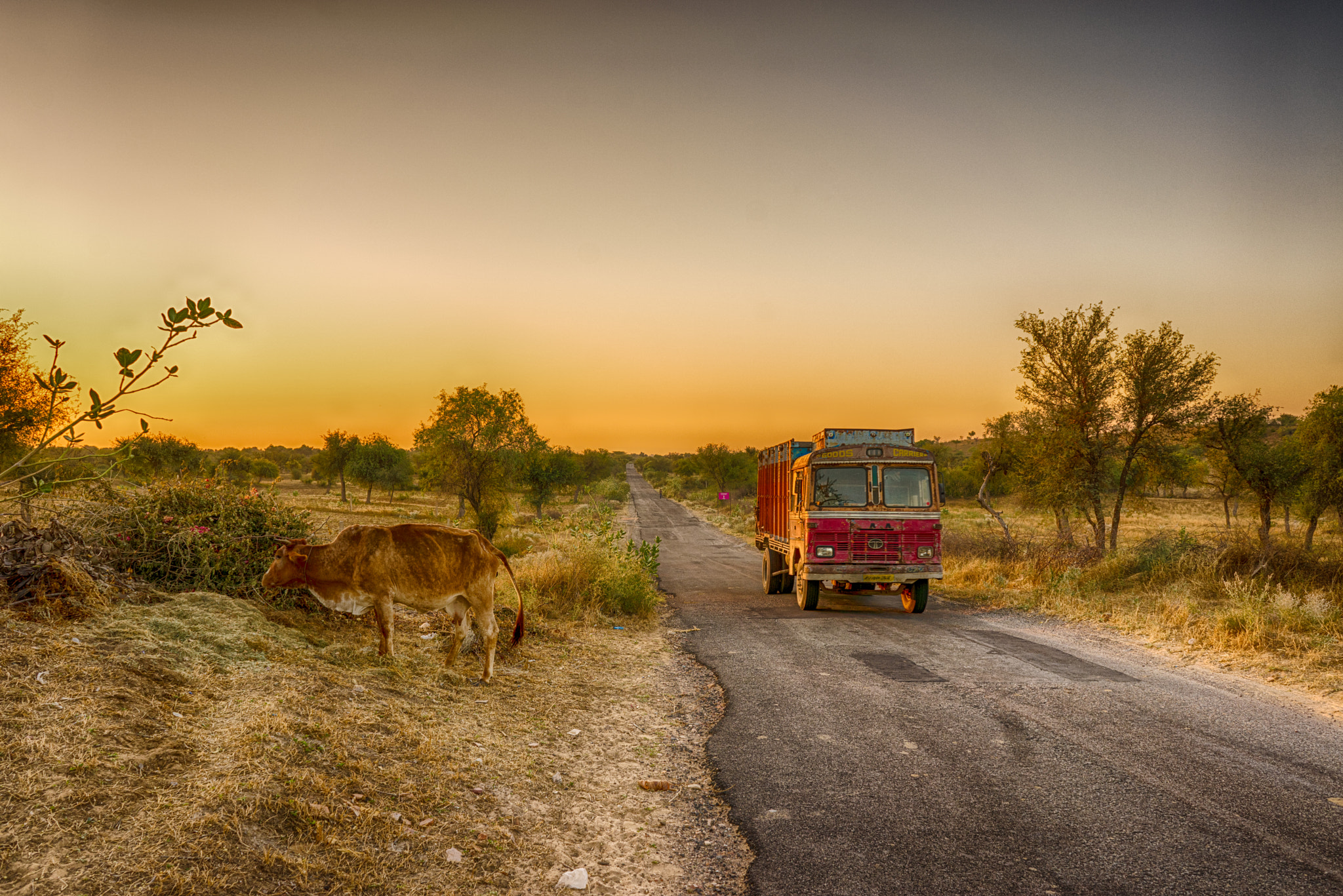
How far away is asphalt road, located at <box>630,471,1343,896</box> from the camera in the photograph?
387cm

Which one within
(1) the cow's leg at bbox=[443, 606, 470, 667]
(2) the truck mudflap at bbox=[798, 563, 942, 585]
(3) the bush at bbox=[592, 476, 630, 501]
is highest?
(1) the cow's leg at bbox=[443, 606, 470, 667]

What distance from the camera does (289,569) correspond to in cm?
568

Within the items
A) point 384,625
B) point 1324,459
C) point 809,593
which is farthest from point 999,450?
point 384,625

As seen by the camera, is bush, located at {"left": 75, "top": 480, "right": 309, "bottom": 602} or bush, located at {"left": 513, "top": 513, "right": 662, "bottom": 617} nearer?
bush, located at {"left": 75, "top": 480, "right": 309, "bottom": 602}

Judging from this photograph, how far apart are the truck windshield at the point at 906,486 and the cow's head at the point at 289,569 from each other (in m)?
10.5

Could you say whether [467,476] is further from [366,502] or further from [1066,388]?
[1066,388]

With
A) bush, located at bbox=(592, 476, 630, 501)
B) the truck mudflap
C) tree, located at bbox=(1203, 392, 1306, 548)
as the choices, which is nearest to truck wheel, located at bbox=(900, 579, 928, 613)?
the truck mudflap

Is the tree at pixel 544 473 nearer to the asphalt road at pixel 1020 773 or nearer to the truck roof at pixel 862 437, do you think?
the truck roof at pixel 862 437

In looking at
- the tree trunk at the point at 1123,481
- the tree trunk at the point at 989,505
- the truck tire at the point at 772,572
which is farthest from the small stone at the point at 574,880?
the tree trunk at the point at 1123,481

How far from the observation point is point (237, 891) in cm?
294

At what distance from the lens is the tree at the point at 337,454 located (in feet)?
183

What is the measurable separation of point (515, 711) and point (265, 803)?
2.80 metres

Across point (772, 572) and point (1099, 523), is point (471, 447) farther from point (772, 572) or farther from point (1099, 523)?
point (1099, 523)

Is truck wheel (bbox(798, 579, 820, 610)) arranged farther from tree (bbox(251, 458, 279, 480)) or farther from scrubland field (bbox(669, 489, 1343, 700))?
tree (bbox(251, 458, 279, 480))
